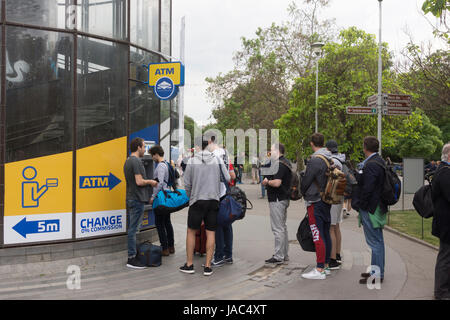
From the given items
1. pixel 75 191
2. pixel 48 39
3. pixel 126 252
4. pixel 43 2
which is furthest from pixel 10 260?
pixel 43 2

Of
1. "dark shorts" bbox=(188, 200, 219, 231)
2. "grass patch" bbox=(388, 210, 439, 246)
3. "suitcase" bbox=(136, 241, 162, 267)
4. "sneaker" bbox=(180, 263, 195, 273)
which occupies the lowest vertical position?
"grass patch" bbox=(388, 210, 439, 246)

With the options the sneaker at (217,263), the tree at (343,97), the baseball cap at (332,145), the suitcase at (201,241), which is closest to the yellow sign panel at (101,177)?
the suitcase at (201,241)

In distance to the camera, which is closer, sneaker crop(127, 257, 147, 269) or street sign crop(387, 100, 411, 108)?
sneaker crop(127, 257, 147, 269)

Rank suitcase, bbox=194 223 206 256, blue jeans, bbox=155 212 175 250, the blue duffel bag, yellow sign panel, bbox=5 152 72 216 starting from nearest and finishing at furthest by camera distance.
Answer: yellow sign panel, bbox=5 152 72 216 < the blue duffel bag < blue jeans, bbox=155 212 175 250 < suitcase, bbox=194 223 206 256

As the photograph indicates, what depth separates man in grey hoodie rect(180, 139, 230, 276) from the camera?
21.2 ft

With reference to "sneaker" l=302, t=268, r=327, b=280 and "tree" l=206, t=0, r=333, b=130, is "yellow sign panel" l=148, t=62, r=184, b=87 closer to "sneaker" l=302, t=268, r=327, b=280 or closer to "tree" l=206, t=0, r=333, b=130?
"sneaker" l=302, t=268, r=327, b=280

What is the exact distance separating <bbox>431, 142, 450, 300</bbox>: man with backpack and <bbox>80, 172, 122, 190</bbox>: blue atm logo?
4.88 m

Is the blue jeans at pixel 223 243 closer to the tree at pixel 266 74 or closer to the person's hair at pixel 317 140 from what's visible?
the person's hair at pixel 317 140

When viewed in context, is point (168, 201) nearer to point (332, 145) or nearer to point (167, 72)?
point (167, 72)

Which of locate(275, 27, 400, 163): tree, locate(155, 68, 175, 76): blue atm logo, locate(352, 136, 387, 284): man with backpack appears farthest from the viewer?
locate(275, 27, 400, 163): tree

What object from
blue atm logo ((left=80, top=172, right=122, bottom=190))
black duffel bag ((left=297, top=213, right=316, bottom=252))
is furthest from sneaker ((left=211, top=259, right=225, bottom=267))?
blue atm logo ((left=80, top=172, right=122, bottom=190))

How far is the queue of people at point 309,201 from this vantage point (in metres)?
5.41

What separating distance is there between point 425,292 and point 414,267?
1.41 metres
